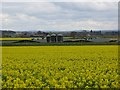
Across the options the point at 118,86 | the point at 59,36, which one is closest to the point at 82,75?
the point at 118,86

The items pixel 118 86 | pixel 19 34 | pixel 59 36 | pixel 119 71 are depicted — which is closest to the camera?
pixel 118 86

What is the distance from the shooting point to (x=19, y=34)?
88.6 metres

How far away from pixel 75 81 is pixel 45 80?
Answer: 112cm

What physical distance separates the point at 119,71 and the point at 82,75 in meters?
2.67

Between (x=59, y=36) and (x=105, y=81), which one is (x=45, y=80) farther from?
(x=59, y=36)

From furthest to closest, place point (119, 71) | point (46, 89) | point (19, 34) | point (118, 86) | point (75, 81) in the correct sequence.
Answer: point (19, 34) → point (119, 71) → point (75, 81) → point (118, 86) → point (46, 89)

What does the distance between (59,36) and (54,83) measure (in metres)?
56.4

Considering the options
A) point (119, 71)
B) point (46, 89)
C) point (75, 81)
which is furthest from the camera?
point (119, 71)

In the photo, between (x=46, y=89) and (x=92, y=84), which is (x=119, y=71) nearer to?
(x=92, y=84)

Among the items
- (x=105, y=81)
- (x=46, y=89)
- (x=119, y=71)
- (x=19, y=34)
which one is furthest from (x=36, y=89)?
(x=19, y=34)

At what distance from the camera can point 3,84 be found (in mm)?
11789

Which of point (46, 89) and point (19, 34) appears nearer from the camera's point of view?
point (46, 89)

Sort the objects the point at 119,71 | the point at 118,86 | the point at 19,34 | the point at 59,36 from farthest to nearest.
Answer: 1. the point at 19,34
2. the point at 59,36
3. the point at 119,71
4. the point at 118,86

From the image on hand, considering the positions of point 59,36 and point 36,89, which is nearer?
point 36,89
